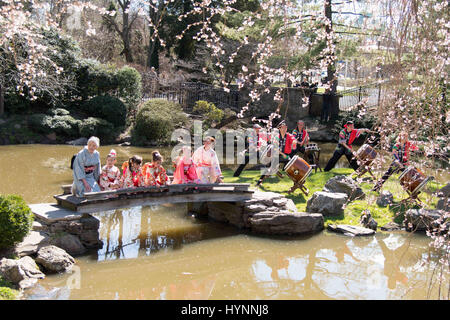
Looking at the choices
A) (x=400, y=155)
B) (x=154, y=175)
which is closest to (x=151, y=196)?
(x=154, y=175)

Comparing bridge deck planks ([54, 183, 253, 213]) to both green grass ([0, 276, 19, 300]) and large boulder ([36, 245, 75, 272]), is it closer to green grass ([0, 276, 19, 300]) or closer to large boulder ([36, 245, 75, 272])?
large boulder ([36, 245, 75, 272])

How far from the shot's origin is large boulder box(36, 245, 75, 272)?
6.18 metres

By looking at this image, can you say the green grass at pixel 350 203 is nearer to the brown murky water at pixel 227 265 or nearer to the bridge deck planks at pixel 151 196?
the brown murky water at pixel 227 265

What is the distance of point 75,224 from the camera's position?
701cm

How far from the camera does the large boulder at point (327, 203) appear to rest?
29.0 ft

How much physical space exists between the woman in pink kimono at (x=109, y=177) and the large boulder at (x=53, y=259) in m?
1.79

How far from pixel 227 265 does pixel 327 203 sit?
2.80 metres

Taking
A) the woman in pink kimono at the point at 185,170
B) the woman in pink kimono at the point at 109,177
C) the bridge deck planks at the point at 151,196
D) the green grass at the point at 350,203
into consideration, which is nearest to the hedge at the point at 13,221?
the bridge deck planks at the point at 151,196

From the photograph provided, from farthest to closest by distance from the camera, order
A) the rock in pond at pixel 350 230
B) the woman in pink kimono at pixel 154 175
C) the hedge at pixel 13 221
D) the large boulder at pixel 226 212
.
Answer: the large boulder at pixel 226 212
the rock in pond at pixel 350 230
the woman in pink kimono at pixel 154 175
the hedge at pixel 13 221

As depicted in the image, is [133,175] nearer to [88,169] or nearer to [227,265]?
Answer: [88,169]

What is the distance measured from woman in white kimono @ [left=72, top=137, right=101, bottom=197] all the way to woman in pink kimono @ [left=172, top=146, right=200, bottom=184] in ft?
5.23

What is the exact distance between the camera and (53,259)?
6.23 metres

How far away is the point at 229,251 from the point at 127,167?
2329 mm
